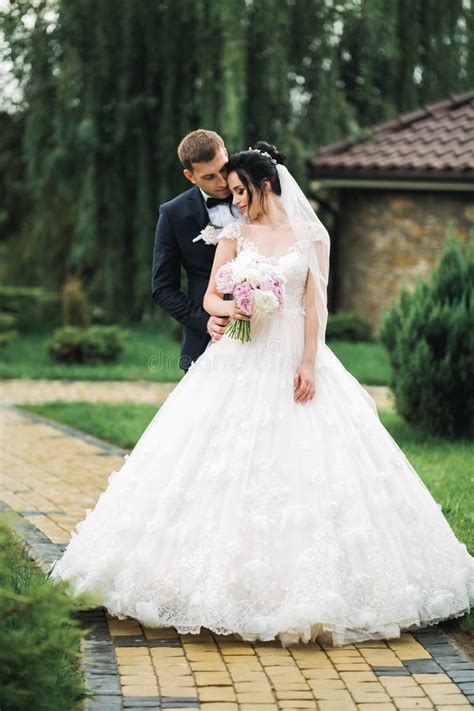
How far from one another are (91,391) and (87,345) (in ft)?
7.11

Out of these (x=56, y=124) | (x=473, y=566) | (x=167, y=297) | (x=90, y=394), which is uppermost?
(x=56, y=124)

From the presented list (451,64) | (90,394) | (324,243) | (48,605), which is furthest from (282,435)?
(451,64)

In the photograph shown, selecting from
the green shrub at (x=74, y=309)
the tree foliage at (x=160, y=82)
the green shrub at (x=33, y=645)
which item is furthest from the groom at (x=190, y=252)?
the green shrub at (x=74, y=309)

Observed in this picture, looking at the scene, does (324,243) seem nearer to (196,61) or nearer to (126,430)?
(126,430)

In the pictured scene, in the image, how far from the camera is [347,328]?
1609 cm

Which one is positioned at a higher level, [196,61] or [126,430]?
[196,61]

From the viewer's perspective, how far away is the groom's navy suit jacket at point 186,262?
521 centimetres

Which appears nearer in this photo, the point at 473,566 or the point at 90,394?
the point at 473,566

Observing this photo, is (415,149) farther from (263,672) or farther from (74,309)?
(263,672)

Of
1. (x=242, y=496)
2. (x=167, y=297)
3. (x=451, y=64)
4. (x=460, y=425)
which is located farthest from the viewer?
(x=451, y=64)

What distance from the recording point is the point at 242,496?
14.6 feet

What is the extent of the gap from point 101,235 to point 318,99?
391 centimetres

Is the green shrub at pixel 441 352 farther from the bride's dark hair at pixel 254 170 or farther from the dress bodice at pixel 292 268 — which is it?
the bride's dark hair at pixel 254 170

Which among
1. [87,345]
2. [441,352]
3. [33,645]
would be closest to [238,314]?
[33,645]
